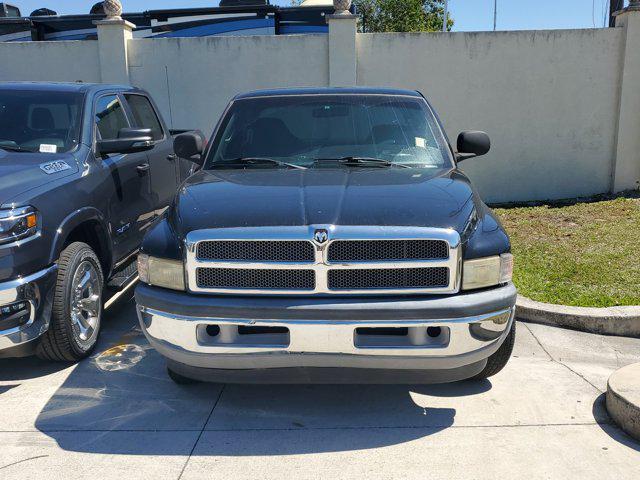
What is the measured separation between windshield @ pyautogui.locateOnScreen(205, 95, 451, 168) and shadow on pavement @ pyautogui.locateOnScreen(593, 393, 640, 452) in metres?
1.78

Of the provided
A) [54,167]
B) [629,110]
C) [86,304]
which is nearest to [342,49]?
[629,110]

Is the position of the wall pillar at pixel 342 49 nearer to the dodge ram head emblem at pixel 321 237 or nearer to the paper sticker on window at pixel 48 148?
the paper sticker on window at pixel 48 148

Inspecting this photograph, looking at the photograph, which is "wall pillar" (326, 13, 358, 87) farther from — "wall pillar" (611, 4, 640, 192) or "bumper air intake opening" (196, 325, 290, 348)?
"bumper air intake opening" (196, 325, 290, 348)

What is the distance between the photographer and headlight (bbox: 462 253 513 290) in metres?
3.24

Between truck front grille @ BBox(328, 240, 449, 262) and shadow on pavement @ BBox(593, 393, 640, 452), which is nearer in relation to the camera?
truck front grille @ BBox(328, 240, 449, 262)

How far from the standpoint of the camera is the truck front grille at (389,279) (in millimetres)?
3203

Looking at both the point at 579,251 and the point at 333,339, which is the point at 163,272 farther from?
the point at 579,251

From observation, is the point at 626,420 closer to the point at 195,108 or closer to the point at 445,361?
the point at 445,361

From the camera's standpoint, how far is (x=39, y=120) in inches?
199

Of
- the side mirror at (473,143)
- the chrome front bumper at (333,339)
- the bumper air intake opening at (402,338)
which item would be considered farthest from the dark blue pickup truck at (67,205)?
the side mirror at (473,143)

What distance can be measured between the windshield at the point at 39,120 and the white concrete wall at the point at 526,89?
19.1ft

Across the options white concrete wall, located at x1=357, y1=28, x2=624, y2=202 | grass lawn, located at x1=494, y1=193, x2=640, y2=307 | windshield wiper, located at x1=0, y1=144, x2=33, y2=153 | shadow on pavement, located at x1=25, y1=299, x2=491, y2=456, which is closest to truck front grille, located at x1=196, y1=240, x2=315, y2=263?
shadow on pavement, located at x1=25, y1=299, x2=491, y2=456

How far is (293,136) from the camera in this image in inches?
180

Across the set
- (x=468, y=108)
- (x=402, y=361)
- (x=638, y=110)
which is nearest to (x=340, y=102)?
(x=402, y=361)
